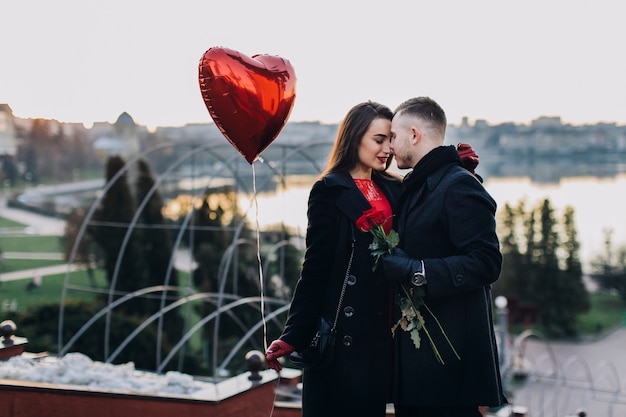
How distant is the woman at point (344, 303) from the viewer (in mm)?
2334

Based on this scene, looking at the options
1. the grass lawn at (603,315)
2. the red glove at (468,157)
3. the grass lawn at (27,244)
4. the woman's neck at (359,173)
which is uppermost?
the red glove at (468,157)

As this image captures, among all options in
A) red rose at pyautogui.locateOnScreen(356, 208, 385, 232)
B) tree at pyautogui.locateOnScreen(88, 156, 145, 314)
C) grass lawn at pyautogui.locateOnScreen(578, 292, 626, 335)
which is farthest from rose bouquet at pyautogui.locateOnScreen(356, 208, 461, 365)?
grass lawn at pyautogui.locateOnScreen(578, 292, 626, 335)

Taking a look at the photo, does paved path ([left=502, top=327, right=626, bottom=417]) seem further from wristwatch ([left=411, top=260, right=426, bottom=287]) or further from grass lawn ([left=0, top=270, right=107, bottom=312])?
grass lawn ([left=0, top=270, right=107, bottom=312])

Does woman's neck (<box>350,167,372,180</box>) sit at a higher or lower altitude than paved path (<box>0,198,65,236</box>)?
higher

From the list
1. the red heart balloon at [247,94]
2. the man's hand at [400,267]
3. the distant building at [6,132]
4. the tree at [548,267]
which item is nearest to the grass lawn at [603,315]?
the tree at [548,267]

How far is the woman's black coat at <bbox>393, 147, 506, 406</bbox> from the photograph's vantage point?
2.08 m

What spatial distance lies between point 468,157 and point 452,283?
1.52 feet

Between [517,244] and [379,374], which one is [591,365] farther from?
[379,374]

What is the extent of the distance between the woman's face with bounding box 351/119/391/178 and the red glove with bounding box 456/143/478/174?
236mm

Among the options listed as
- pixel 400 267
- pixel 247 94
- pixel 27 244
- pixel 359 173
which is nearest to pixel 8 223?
pixel 27 244

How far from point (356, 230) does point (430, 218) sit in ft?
0.96

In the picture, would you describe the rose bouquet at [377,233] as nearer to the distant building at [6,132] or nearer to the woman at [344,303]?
the woman at [344,303]

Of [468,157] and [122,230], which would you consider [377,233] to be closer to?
[468,157]

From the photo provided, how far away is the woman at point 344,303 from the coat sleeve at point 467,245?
0.30m
